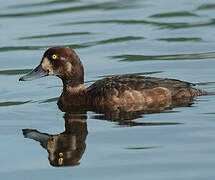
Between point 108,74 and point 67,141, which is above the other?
point 108,74

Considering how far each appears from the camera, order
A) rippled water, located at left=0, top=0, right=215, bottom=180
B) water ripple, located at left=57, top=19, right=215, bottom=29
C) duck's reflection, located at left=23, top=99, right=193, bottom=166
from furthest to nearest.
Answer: water ripple, located at left=57, top=19, right=215, bottom=29 → duck's reflection, located at left=23, top=99, right=193, bottom=166 → rippled water, located at left=0, top=0, right=215, bottom=180

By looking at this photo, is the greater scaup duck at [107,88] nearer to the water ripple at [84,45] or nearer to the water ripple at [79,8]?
the water ripple at [84,45]

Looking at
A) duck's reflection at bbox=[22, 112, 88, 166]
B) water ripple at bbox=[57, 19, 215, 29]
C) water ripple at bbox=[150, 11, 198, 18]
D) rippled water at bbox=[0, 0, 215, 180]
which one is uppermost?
water ripple at bbox=[150, 11, 198, 18]

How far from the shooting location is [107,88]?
38.5ft

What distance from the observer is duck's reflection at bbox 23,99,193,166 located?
9.17 metres

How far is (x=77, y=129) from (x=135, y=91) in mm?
1626

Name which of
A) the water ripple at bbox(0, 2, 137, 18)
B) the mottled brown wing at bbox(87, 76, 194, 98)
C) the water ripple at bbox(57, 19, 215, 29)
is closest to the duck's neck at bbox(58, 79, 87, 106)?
the mottled brown wing at bbox(87, 76, 194, 98)

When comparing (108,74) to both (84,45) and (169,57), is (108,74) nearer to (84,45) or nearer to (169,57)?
(169,57)

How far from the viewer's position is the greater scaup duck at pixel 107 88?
11773mm

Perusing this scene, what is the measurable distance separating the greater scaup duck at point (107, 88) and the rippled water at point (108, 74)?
32 cm

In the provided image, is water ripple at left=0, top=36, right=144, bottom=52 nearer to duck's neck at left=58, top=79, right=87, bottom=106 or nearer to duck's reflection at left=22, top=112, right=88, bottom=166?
duck's neck at left=58, top=79, right=87, bottom=106

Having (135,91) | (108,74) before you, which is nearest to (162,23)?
(108,74)

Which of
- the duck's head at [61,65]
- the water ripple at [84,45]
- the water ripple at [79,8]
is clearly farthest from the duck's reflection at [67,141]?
the water ripple at [79,8]

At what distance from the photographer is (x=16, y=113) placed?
11.5 meters
